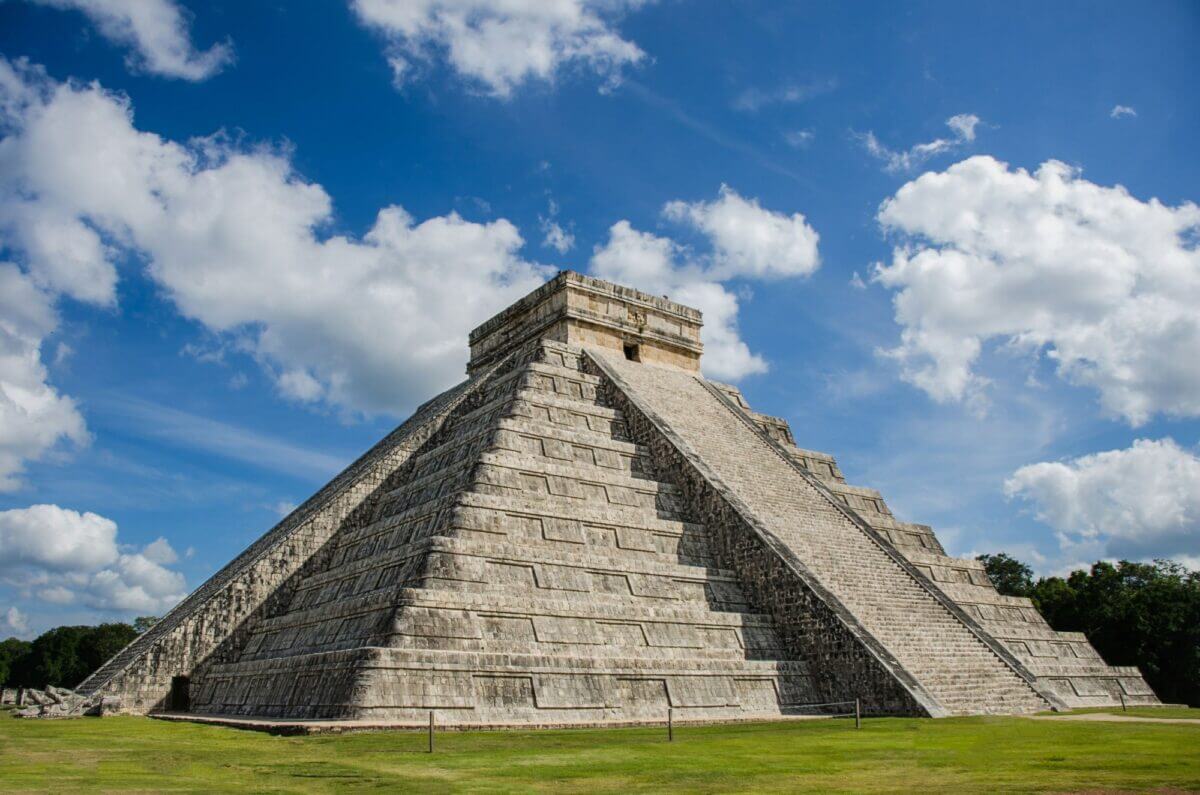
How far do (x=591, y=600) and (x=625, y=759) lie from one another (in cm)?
579

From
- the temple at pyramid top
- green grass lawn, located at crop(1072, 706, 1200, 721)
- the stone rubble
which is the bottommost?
green grass lawn, located at crop(1072, 706, 1200, 721)

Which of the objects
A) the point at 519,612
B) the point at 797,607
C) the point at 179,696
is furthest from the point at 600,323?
the point at 179,696

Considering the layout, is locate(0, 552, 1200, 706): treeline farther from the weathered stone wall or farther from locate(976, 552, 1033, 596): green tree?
the weathered stone wall

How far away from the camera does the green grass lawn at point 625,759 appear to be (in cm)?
745

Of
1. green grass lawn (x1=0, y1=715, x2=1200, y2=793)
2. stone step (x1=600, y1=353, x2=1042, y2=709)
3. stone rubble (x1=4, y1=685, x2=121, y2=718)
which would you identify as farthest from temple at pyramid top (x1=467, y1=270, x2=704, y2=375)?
green grass lawn (x1=0, y1=715, x2=1200, y2=793)

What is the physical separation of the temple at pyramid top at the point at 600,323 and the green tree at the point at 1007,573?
2043 centimetres

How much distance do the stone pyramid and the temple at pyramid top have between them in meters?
3.21

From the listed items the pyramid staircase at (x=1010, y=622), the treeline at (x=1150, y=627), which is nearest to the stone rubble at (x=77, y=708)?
the pyramid staircase at (x=1010, y=622)

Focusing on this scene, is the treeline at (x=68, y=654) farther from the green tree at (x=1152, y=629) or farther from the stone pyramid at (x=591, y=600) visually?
the green tree at (x=1152, y=629)

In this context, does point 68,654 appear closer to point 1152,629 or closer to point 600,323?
point 600,323

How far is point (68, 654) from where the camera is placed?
175 ft

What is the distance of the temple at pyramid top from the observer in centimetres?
2655

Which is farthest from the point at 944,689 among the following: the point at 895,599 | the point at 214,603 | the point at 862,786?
the point at 214,603

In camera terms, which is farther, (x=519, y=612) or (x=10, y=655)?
(x=10, y=655)
